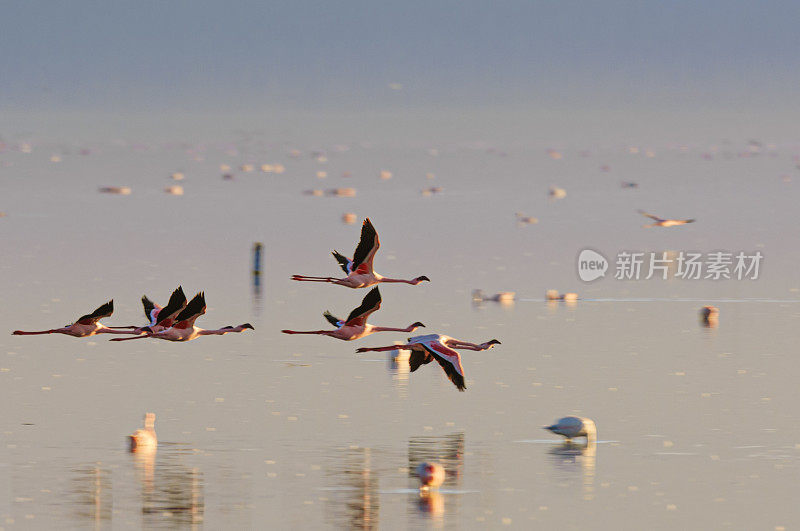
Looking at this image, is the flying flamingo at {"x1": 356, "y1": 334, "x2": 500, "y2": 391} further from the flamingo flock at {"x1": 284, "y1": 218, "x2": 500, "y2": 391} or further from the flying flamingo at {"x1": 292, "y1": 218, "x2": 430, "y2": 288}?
the flying flamingo at {"x1": 292, "y1": 218, "x2": 430, "y2": 288}

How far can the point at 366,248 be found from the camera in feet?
159

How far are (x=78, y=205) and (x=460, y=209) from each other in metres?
30.9

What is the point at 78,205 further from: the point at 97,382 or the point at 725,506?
the point at 725,506

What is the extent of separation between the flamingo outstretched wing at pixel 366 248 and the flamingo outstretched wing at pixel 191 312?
3767 millimetres

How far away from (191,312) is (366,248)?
14.4 feet

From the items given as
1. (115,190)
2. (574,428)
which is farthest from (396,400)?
(115,190)

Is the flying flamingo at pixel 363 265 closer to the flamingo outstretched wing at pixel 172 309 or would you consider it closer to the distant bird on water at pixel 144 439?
the flamingo outstretched wing at pixel 172 309

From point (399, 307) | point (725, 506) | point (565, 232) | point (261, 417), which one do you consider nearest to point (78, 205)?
point (565, 232)

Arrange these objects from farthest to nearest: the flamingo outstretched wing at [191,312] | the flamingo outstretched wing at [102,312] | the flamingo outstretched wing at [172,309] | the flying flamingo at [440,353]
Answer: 1. the flamingo outstretched wing at [102,312]
2. the flamingo outstretched wing at [191,312]
3. the flamingo outstretched wing at [172,309]
4. the flying flamingo at [440,353]

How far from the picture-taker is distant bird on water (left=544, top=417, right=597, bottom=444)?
2015 inches

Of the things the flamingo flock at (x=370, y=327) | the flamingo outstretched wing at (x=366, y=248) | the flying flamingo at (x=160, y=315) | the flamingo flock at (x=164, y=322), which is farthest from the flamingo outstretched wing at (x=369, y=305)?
the flying flamingo at (x=160, y=315)

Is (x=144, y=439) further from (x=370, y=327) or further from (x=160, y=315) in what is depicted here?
(x=370, y=327)

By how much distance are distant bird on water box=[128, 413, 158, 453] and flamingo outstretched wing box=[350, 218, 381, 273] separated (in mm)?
6609

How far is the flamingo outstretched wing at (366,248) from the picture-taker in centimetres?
4803
